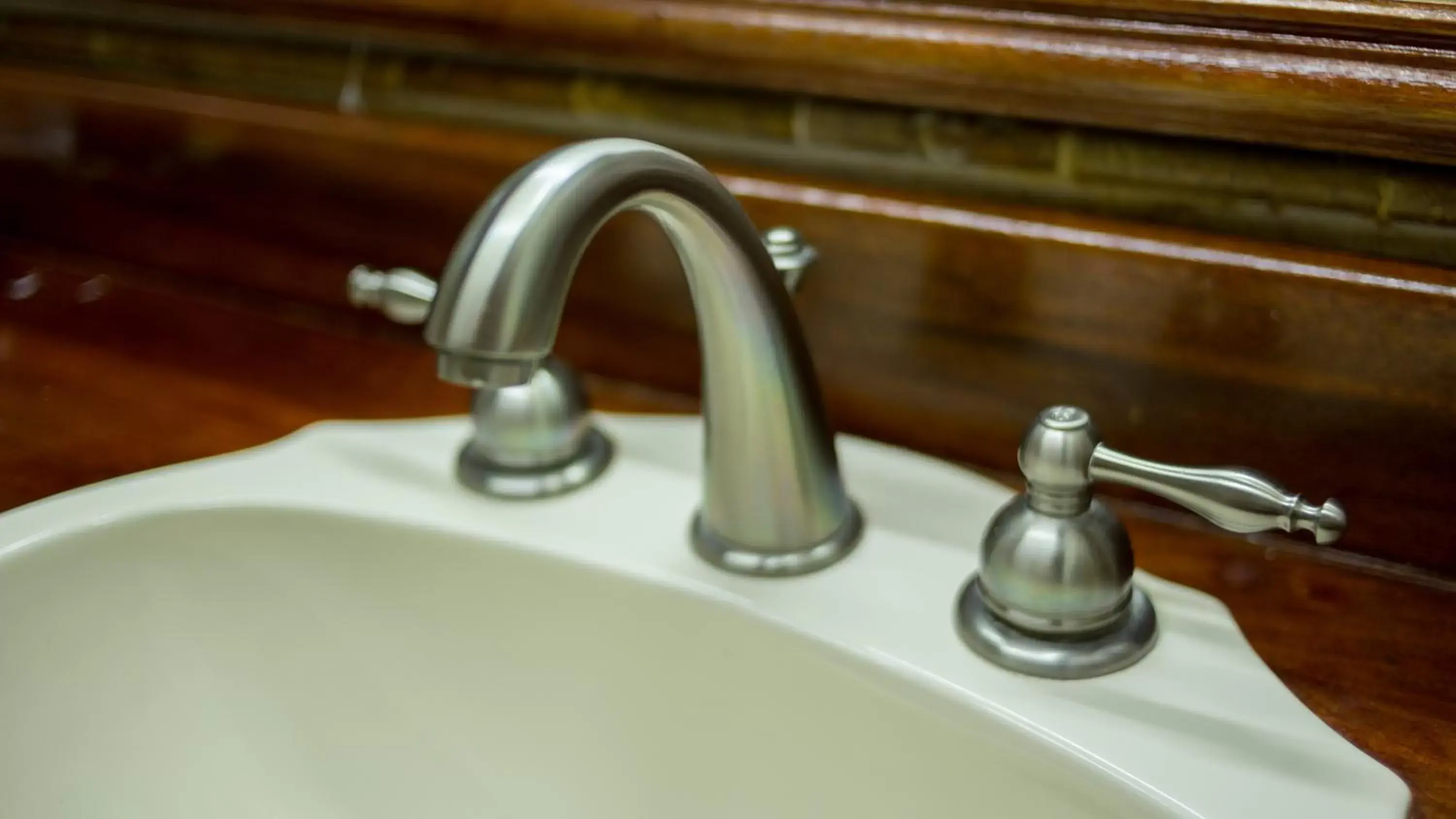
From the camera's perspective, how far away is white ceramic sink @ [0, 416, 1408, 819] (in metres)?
0.41

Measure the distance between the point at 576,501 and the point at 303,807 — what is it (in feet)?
0.56

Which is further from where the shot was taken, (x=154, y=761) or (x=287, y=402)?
(x=287, y=402)

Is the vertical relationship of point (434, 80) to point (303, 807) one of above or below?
above

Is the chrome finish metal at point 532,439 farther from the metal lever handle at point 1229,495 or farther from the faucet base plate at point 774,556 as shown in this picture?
the metal lever handle at point 1229,495

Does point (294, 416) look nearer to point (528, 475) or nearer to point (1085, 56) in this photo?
point (528, 475)

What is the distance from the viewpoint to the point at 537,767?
1.61 feet

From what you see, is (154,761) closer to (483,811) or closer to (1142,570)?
(483,811)

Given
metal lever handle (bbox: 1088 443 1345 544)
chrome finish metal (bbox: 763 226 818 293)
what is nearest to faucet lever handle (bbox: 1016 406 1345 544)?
metal lever handle (bbox: 1088 443 1345 544)

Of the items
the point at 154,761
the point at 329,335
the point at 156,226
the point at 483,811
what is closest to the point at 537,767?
the point at 483,811

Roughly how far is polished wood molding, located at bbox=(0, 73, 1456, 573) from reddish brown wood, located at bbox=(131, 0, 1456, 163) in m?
0.04

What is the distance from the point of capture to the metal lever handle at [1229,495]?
347 millimetres

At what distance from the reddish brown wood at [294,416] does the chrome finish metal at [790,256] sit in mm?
155

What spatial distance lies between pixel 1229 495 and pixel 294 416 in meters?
0.44

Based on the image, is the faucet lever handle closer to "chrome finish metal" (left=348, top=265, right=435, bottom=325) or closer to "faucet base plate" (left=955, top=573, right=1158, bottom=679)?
"faucet base plate" (left=955, top=573, right=1158, bottom=679)
